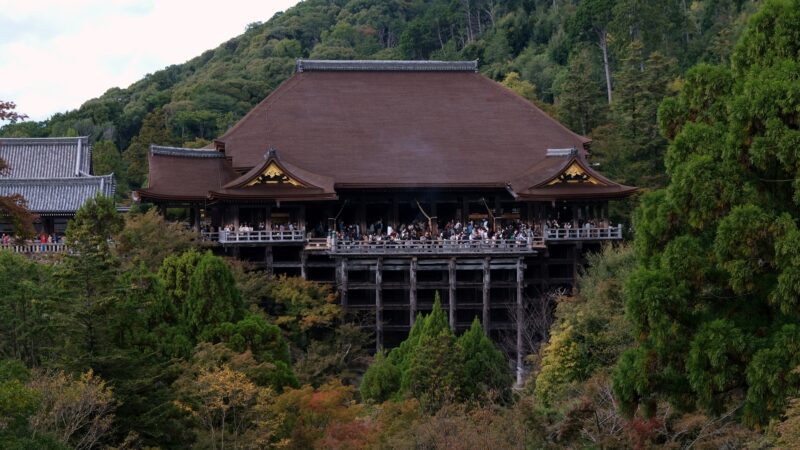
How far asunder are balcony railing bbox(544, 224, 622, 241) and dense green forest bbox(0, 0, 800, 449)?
174cm

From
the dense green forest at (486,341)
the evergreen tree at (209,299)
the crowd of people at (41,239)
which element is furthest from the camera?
the crowd of people at (41,239)

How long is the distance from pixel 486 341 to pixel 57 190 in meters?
17.8

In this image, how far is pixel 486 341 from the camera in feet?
83.5

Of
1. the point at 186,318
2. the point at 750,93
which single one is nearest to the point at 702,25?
the point at 186,318

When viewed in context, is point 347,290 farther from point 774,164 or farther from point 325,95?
point 774,164

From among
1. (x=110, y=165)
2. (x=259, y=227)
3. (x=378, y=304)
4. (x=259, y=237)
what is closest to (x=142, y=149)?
(x=110, y=165)

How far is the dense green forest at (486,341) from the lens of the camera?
14453 mm

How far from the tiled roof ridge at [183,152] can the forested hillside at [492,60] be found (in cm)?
1149

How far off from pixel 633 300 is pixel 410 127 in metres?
26.6

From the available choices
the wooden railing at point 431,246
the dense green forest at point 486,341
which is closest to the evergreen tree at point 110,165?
the dense green forest at point 486,341

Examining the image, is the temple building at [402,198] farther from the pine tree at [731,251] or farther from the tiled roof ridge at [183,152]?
the pine tree at [731,251]

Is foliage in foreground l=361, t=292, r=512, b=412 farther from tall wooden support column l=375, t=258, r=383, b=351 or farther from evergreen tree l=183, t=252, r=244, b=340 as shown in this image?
tall wooden support column l=375, t=258, r=383, b=351

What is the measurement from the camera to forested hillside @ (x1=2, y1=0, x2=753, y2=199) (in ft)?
144

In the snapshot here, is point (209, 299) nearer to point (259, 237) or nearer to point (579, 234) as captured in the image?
point (259, 237)
